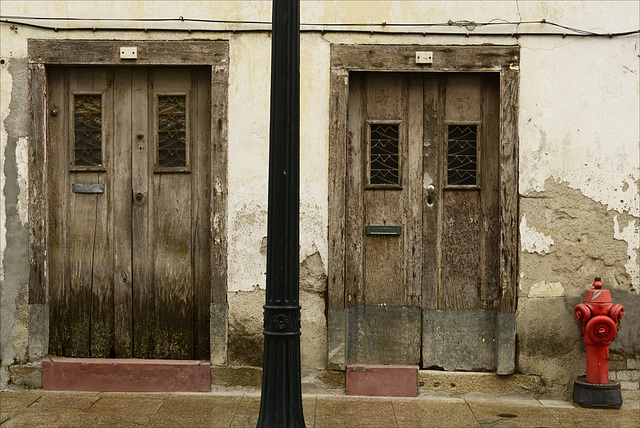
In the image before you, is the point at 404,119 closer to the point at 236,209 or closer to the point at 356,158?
the point at 356,158

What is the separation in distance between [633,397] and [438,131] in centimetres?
255

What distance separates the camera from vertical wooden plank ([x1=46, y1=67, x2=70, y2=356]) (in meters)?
6.45

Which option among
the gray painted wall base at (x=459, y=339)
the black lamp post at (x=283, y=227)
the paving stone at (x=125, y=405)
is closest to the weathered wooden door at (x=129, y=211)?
the paving stone at (x=125, y=405)

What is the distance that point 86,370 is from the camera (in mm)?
6309

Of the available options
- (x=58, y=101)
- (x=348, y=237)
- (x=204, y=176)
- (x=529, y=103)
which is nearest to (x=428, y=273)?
(x=348, y=237)

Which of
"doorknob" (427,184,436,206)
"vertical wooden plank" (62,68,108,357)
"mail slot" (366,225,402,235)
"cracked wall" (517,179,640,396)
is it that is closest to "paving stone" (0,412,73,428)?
"vertical wooden plank" (62,68,108,357)

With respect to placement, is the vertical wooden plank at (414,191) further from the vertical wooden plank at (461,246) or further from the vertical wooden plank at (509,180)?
the vertical wooden plank at (509,180)

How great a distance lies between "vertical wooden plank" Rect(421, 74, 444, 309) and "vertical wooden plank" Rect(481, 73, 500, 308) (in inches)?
14.0

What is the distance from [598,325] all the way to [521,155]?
54.8 inches

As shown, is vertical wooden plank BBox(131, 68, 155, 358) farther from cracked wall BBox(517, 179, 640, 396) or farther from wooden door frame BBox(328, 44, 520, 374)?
cracked wall BBox(517, 179, 640, 396)

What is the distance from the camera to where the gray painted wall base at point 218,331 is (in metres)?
6.30

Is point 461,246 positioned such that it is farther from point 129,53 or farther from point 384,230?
point 129,53

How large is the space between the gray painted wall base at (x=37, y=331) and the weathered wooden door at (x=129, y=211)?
148 millimetres

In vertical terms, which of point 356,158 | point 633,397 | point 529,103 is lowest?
point 633,397
